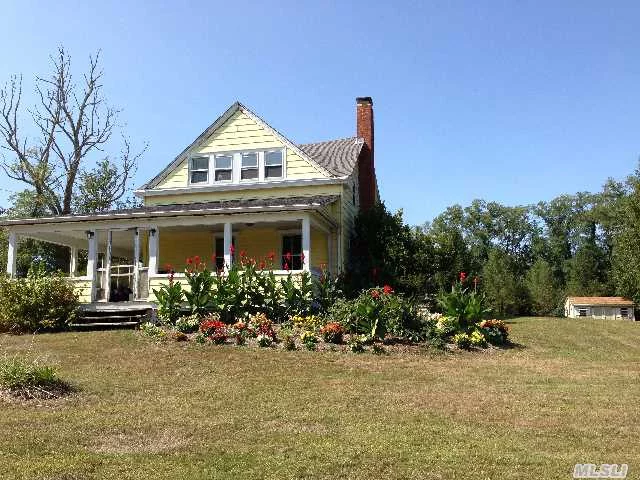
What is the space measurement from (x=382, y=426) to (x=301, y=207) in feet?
35.7

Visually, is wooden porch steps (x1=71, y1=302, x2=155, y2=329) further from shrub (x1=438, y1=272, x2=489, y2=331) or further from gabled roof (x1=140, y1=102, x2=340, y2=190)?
shrub (x1=438, y1=272, x2=489, y2=331)

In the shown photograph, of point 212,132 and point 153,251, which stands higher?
point 212,132

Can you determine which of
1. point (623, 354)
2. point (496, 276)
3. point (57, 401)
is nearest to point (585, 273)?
point (496, 276)

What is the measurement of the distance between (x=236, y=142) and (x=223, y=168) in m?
1.12

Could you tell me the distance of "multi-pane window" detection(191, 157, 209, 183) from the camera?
2348 cm

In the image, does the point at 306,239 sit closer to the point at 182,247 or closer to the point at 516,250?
the point at 182,247

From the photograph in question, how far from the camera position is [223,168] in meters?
23.4

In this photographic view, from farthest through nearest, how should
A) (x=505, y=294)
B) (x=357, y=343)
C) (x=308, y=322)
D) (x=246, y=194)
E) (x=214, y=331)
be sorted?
Answer: (x=505, y=294) → (x=246, y=194) → (x=308, y=322) → (x=214, y=331) → (x=357, y=343)

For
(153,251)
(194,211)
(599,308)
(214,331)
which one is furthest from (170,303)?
(599,308)

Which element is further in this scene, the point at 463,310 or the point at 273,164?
the point at 273,164

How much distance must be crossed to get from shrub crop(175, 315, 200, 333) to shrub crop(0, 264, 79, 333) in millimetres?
3969

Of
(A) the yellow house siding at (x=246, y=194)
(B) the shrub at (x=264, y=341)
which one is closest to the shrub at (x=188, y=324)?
(B) the shrub at (x=264, y=341)

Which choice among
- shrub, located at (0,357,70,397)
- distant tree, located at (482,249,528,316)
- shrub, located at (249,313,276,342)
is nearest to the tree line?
distant tree, located at (482,249,528,316)

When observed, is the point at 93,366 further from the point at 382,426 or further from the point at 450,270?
the point at 450,270
